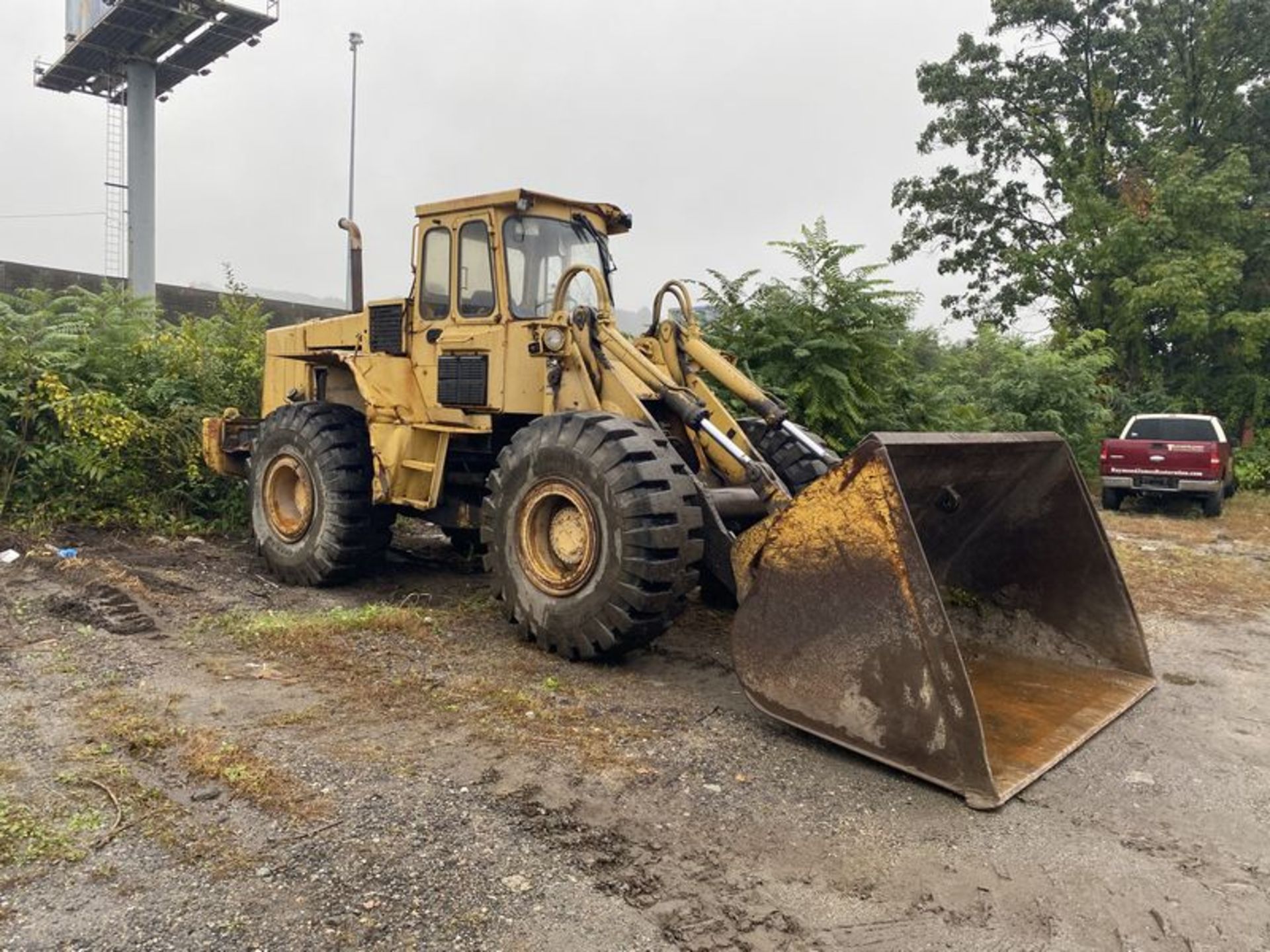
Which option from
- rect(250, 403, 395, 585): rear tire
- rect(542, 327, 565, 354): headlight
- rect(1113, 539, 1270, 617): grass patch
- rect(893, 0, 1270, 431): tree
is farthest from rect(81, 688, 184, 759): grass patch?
rect(893, 0, 1270, 431): tree

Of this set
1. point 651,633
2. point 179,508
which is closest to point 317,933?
point 651,633

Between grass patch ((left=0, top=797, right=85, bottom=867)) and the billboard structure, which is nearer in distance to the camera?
grass patch ((left=0, top=797, right=85, bottom=867))

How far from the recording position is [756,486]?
5195mm

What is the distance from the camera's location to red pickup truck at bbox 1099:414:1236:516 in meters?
14.2

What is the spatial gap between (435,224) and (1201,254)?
18.5 metres

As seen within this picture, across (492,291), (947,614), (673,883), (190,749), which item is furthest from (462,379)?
(673,883)

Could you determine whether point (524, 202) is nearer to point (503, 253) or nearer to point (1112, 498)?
point (503, 253)

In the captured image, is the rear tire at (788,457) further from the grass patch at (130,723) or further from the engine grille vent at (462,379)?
the grass patch at (130,723)

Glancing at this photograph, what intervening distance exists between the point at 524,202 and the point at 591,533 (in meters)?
2.53

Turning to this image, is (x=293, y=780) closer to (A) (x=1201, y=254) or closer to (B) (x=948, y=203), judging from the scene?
(A) (x=1201, y=254)

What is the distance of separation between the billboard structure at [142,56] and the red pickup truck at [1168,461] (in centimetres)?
2180

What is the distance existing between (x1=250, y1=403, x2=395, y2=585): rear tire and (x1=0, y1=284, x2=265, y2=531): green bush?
77.2 inches

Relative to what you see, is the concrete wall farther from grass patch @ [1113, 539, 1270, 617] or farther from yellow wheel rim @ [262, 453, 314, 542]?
grass patch @ [1113, 539, 1270, 617]

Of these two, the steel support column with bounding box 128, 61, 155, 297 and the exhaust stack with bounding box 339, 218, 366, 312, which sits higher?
the steel support column with bounding box 128, 61, 155, 297
